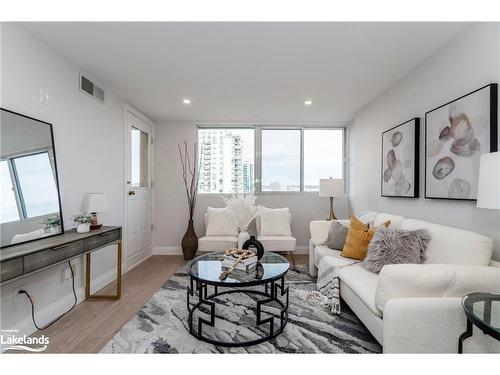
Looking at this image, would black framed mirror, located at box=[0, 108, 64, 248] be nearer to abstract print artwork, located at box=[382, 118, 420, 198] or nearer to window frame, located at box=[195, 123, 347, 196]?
window frame, located at box=[195, 123, 347, 196]

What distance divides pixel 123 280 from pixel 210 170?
7.52ft

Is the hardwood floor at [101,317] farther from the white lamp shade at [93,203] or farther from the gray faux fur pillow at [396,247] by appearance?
the gray faux fur pillow at [396,247]

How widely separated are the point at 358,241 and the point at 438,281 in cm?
108

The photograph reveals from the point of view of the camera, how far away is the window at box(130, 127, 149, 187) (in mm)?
3840

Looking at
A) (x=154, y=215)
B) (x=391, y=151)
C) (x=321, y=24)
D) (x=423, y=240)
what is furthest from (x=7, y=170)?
(x=391, y=151)

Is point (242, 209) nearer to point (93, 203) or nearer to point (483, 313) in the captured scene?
point (93, 203)

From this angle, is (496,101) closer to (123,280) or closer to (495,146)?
(495,146)

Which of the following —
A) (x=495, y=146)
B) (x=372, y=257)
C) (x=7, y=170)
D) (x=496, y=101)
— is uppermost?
(x=496, y=101)

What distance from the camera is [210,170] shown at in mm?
4711

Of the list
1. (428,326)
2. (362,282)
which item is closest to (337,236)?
(362,282)

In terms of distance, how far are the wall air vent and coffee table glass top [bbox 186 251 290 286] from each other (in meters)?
2.16

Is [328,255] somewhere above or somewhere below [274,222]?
below

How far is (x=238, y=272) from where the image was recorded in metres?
2.12

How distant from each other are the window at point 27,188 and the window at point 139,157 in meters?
1.60
